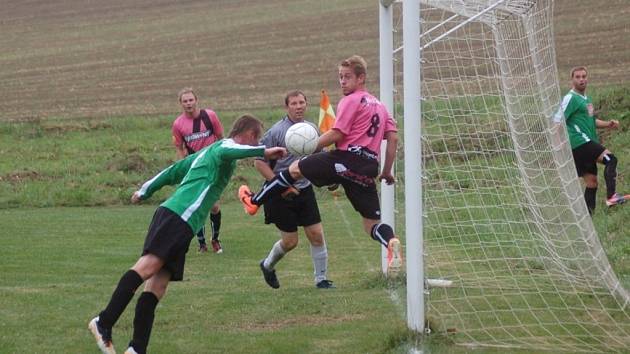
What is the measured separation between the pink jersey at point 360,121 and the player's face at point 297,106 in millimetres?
1240

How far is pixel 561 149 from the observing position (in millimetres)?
9094

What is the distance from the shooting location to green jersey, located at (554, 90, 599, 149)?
14156mm

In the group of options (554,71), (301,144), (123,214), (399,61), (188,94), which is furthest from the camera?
(123,214)

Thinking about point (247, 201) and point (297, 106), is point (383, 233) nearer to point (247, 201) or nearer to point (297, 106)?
point (247, 201)

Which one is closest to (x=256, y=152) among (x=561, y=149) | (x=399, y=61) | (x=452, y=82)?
(x=452, y=82)

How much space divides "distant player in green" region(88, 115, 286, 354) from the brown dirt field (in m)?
19.4

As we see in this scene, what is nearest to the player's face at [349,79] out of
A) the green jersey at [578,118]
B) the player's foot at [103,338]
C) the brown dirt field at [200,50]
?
the player's foot at [103,338]

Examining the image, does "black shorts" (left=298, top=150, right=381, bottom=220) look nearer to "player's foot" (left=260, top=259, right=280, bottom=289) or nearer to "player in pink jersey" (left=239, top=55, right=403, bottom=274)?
"player in pink jersey" (left=239, top=55, right=403, bottom=274)

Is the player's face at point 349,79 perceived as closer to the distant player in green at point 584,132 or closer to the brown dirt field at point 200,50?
the distant player in green at point 584,132

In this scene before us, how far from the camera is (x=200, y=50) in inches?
1476

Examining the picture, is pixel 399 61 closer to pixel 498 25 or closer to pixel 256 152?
pixel 498 25

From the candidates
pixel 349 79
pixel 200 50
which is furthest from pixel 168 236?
pixel 200 50

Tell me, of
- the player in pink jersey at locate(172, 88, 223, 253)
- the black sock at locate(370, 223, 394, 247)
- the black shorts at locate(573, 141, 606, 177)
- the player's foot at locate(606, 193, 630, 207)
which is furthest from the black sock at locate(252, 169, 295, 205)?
the player's foot at locate(606, 193, 630, 207)

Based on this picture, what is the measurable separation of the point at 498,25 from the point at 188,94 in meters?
5.33
